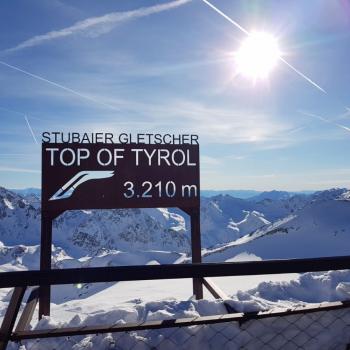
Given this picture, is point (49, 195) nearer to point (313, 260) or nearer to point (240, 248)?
point (313, 260)

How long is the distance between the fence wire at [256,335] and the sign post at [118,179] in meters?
5.69

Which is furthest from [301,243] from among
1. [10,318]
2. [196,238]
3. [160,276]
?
[160,276]

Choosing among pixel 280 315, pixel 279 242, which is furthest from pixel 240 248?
pixel 280 315

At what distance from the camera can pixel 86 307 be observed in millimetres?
13422

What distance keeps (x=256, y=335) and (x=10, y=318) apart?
1.92 meters

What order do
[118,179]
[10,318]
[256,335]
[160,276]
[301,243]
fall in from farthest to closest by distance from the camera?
[301,243]
[118,179]
[256,335]
[10,318]
[160,276]

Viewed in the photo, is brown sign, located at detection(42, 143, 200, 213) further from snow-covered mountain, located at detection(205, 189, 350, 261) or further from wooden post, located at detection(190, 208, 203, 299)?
snow-covered mountain, located at detection(205, 189, 350, 261)

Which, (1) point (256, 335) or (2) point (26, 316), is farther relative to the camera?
(2) point (26, 316)

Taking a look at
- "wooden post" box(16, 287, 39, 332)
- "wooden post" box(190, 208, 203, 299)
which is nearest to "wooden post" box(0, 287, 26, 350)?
"wooden post" box(16, 287, 39, 332)

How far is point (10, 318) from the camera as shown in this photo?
3.18 meters

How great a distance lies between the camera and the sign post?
29.5 ft

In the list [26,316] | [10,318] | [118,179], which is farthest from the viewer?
[118,179]

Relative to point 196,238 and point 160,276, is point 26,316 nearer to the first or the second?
point 160,276

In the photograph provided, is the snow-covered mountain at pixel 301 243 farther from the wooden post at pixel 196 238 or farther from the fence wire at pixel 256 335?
the fence wire at pixel 256 335
